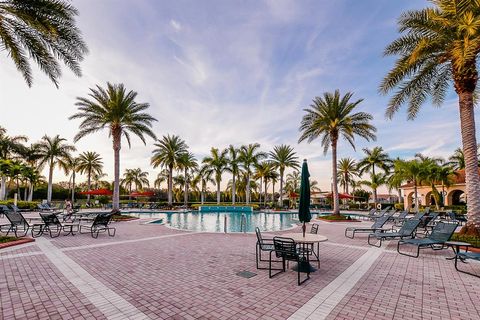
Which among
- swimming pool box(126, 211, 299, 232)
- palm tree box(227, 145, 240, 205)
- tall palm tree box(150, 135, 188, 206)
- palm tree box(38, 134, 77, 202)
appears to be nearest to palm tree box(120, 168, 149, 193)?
palm tree box(38, 134, 77, 202)

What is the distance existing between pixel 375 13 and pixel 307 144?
48.7ft

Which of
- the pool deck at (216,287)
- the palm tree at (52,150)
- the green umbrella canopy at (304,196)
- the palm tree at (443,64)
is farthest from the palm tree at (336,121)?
the palm tree at (52,150)

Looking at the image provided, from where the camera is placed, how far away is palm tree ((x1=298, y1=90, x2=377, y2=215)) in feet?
70.0

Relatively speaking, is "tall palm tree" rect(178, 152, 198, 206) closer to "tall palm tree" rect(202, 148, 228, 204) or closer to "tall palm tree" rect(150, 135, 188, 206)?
"tall palm tree" rect(150, 135, 188, 206)

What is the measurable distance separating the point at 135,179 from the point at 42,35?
194ft

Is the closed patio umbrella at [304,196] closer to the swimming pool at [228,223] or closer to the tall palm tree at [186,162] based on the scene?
the swimming pool at [228,223]

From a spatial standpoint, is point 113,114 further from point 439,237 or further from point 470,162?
point 470,162

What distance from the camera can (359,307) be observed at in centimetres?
419

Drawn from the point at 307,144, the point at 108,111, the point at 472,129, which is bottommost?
the point at 472,129

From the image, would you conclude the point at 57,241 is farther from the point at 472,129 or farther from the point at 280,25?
the point at 472,129

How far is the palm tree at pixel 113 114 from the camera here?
795 inches

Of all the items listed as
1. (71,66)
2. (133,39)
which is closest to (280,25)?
(133,39)

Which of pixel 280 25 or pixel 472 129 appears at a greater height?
pixel 280 25

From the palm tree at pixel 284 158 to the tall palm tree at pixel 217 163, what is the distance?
24.8ft
